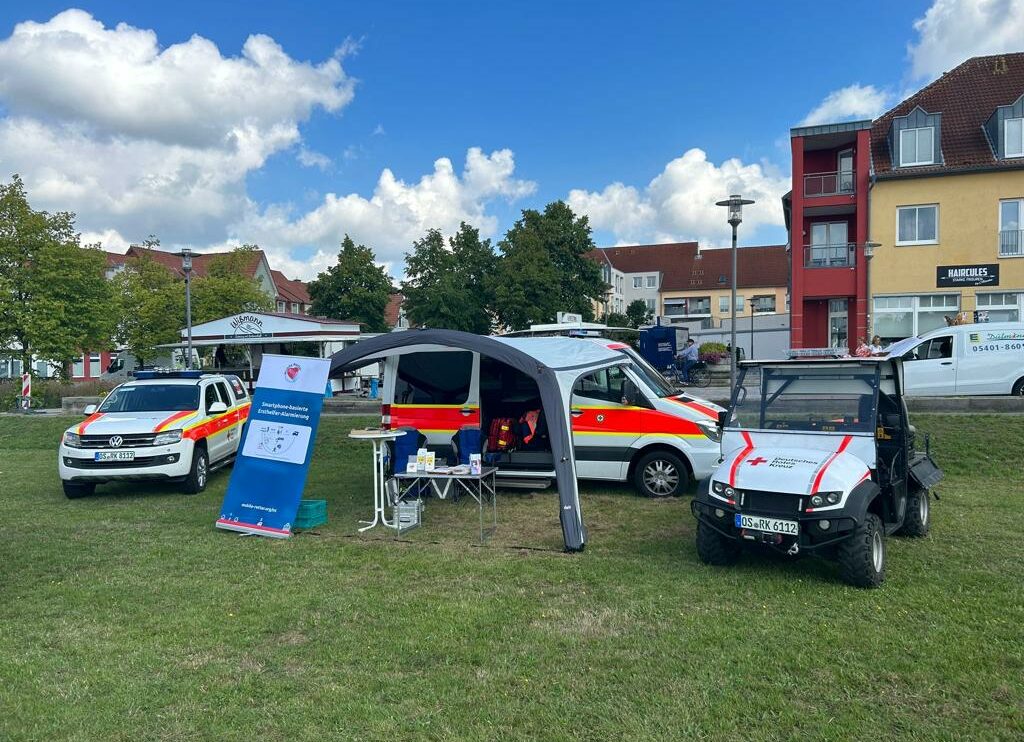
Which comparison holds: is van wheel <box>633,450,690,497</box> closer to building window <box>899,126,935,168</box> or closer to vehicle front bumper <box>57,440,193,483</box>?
vehicle front bumper <box>57,440,193,483</box>

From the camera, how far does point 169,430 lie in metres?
10.7

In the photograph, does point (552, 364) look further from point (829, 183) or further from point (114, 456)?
point (829, 183)

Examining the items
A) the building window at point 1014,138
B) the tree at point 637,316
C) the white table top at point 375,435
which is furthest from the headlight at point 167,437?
the tree at point 637,316

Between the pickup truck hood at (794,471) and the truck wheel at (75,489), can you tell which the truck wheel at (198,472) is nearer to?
the truck wheel at (75,489)

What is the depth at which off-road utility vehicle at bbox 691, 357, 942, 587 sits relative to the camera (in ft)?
18.9

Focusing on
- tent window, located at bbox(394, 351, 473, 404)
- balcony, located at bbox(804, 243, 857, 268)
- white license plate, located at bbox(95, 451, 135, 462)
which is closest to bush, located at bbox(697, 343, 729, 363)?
balcony, located at bbox(804, 243, 857, 268)

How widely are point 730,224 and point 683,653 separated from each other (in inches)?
471

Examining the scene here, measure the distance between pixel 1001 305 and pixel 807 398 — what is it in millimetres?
23635

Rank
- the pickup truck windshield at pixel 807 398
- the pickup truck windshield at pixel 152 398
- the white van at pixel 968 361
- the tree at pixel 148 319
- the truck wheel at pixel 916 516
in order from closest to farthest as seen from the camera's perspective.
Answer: the pickup truck windshield at pixel 807 398, the truck wheel at pixel 916 516, the pickup truck windshield at pixel 152 398, the white van at pixel 968 361, the tree at pixel 148 319

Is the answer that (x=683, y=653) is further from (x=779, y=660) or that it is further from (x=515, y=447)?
(x=515, y=447)

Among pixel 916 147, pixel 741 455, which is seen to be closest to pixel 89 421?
pixel 741 455

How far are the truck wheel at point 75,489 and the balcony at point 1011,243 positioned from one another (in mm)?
28001

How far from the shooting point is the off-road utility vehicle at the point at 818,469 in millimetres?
5754

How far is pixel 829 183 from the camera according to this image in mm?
27344
